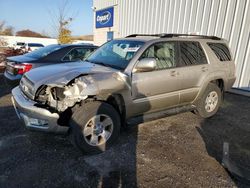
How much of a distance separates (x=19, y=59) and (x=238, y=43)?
719cm

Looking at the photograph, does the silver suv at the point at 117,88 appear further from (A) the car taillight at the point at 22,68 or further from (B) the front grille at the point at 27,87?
(A) the car taillight at the point at 22,68

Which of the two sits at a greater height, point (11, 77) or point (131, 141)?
point (11, 77)

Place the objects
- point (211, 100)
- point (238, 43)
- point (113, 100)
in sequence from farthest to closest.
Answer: point (238, 43) < point (211, 100) < point (113, 100)

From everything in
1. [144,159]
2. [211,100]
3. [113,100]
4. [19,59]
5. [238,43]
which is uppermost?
[238,43]

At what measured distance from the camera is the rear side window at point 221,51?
495 cm

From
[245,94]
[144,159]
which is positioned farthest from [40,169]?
[245,94]

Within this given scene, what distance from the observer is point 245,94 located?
735 centimetres

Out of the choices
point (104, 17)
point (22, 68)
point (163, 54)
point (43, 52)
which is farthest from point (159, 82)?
point (104, 17)

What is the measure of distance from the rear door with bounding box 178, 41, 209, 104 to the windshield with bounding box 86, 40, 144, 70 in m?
1.02

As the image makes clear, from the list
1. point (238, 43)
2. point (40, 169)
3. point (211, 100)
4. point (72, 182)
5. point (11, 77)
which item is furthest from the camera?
point (238, 43)

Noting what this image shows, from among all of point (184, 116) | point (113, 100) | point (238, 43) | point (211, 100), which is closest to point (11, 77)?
point (113, 100)

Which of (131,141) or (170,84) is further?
(170,84)

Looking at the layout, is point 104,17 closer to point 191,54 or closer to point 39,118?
point 191,54

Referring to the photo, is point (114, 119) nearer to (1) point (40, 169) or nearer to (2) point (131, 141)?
(2) point (131, 141)
